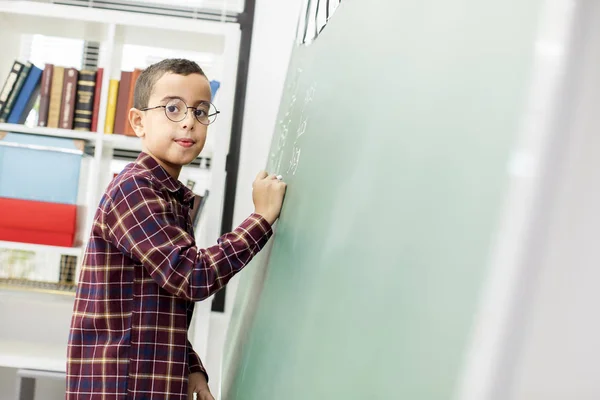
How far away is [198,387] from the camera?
3.53 feet

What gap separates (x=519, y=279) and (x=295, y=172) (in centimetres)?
56

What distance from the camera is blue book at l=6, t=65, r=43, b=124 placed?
2.57 m

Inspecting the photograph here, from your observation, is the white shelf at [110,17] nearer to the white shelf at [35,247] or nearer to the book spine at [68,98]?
the book spine at [68,98]

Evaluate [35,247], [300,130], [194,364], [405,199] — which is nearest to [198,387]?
[194,364]

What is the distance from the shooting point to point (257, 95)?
3006mm

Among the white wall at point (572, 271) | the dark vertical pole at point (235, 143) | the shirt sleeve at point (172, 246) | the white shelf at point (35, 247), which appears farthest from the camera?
the dark vertical pole at point (235, 143)

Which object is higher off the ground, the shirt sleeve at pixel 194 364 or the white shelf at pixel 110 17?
the white shelf at pixel 110 17

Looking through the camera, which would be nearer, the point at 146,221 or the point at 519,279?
the point at 519,279

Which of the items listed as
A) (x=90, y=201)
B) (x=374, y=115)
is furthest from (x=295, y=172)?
(x=90, y=201)

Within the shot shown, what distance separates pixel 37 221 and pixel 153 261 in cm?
183

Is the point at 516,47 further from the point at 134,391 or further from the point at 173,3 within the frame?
the point at 173,3

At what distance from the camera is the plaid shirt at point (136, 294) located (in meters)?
0.84

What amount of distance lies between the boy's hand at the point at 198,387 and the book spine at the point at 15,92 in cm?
184

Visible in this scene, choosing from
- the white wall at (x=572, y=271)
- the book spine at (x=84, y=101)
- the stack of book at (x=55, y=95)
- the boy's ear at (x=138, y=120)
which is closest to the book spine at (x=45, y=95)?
the stack of book at (x=55, y=95)
